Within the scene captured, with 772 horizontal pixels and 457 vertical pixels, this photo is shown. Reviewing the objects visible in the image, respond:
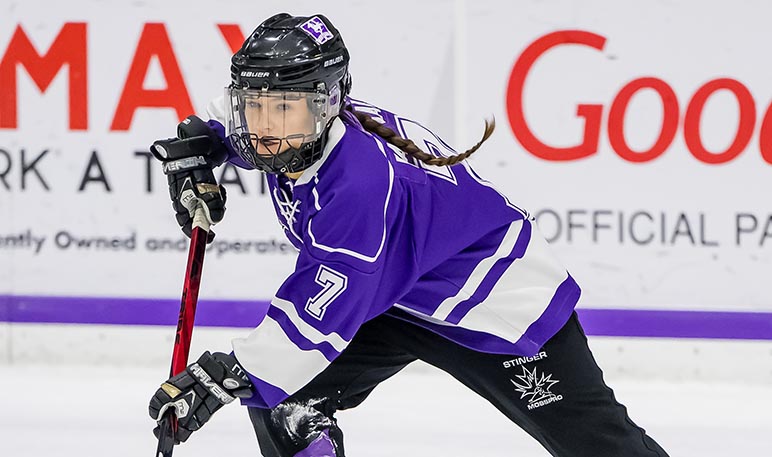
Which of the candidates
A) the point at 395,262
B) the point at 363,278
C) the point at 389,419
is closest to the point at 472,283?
the point at 395,262

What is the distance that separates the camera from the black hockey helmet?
6.76 ft

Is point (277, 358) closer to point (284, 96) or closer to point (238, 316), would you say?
point (284, 96)

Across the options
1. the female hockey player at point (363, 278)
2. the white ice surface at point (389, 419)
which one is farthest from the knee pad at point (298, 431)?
the white ice surface at point (389, 419)

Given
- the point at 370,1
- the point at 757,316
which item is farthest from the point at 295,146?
the point at 757,316

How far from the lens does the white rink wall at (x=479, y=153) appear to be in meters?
3.90

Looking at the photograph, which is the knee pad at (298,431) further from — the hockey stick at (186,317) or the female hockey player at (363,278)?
the hockey stick at (186,317)

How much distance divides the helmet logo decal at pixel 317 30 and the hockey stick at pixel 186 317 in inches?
22.0

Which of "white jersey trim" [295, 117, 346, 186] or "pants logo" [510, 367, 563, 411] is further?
"pants logo" [510, 367, 563, 411]

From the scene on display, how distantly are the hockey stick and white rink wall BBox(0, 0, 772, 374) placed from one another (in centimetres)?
153

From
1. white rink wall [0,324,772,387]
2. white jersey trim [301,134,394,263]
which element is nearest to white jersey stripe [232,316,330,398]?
white jersey trim [301,134,394,263]

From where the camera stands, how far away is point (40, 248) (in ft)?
13.6

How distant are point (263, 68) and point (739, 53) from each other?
223 cm

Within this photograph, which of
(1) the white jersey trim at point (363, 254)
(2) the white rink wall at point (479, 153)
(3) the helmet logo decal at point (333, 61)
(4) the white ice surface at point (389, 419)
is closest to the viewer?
(1) the white jersey trim at point (363, 254)

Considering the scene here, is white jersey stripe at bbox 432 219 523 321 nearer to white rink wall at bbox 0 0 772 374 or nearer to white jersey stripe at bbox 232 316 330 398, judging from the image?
white jersey stripe at bbox 232 316 330 398
